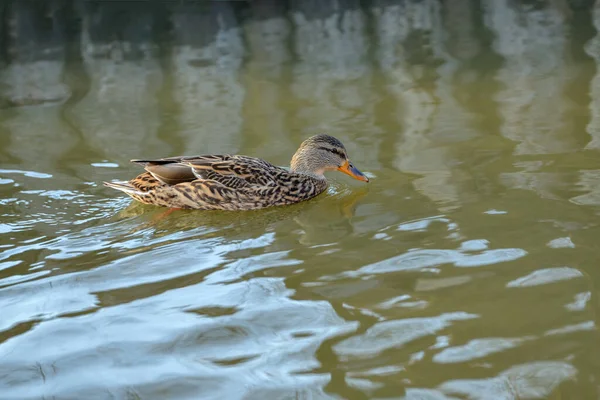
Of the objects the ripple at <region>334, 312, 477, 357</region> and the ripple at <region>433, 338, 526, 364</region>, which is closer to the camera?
the ripple at <region>433, 338, 526, 364</region>

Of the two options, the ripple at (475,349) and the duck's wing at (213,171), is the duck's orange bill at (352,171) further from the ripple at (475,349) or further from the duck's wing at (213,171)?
the ripple at (475,349)

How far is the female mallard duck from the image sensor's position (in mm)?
7074

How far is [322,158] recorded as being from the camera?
761 cm

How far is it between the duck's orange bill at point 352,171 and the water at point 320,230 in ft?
0.50

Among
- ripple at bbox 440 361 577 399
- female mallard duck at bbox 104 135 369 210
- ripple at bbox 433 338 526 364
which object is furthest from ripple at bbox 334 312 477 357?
female mallard duck at bbox 104 135 369 210

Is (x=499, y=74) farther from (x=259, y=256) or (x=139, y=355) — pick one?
(x=139, y=355)

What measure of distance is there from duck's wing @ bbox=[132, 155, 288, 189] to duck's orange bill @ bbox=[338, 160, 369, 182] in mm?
567

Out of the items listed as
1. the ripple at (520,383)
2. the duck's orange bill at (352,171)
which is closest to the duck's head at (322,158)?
the duck's orange bill at (352,171)

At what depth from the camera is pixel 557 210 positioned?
6055 mm

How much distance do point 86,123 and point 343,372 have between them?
633cm

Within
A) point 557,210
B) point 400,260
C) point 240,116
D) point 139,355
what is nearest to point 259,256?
point 400,260

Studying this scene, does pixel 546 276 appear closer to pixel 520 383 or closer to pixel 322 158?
pixel 520 383

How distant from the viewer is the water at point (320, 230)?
13.6 ft

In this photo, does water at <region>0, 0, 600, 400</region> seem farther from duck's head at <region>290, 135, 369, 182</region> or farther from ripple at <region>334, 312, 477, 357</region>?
duck's head at <region>290, 135, 369, 182</region>
